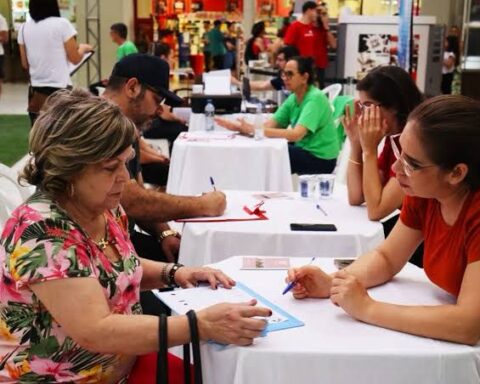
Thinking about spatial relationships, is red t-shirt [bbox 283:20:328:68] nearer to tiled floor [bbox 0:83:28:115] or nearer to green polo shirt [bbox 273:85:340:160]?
green polo shirt [bbox 273:85:340:160]

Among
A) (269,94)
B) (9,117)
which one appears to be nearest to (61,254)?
(269,94)

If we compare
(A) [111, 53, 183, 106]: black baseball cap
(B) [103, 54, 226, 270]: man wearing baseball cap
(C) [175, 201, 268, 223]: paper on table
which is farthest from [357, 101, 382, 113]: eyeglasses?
(A) [111, 53, 183, 106]: black baseball cap

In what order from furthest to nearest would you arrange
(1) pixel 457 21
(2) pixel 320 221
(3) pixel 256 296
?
(1) pixel 457 21 < (2) pixel 320 221 < (3) pixel 256 296

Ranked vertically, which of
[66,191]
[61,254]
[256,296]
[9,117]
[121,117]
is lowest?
[9,117]

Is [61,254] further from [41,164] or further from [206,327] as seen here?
[206,327]

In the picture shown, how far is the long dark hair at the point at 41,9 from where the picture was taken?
602cm

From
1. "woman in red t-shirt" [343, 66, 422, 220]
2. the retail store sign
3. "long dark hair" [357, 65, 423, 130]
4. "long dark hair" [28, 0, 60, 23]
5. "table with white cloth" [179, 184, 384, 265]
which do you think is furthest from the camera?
the retail store sign

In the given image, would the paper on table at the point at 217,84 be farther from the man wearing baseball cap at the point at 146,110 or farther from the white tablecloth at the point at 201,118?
the man wearing baseball cap at the point at 146,110

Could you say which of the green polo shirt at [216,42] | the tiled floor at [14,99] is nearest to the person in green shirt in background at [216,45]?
the green polo shirt at [216,42]

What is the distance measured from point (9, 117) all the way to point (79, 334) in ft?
33.1

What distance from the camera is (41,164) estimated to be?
164 cm

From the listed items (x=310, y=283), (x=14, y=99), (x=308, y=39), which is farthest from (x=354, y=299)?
(x=14, y=99)

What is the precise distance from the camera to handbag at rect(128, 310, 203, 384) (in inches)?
62.7

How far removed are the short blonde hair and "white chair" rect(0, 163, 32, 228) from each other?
2.79ft
